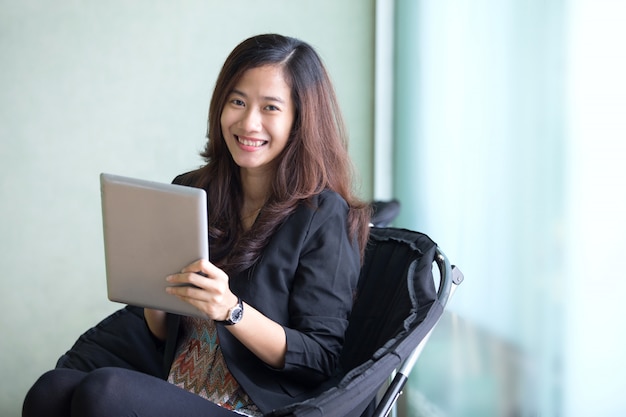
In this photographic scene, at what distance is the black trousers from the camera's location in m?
1.32

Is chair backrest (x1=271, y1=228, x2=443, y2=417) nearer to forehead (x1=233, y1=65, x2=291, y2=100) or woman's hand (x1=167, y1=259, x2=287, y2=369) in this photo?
woman's hand (x1=167, y1=259, x2=287, y2=369)

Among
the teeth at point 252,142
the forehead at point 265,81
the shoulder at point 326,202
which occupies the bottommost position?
the shoulder at point 326,202

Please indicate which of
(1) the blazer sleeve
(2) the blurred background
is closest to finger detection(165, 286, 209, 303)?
(1) the blazer sleeve

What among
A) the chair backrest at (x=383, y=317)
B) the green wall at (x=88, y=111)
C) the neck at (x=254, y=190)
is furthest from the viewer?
Answer: the green wall at (x=88, y=111)

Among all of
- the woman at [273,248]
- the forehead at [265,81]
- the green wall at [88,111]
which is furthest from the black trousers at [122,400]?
the green wall at [88,111]

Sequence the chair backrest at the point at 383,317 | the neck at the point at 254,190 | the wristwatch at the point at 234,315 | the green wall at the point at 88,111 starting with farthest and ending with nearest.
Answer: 1. the green wall at the point at 88,111
2. the neck at the point at 254,190
3. the wristwatch at the point at 234,315
4. the chair backrest at the point at 383,317

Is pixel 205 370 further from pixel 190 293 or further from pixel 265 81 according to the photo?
pixel 265 81

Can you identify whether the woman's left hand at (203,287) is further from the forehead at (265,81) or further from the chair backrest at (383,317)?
the forehead at (265,81)

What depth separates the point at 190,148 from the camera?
2.88m

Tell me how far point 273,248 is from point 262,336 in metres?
0.21

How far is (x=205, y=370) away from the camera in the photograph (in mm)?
1590

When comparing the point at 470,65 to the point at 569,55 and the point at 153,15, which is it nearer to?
the point at 569,55

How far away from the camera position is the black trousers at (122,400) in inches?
51.8

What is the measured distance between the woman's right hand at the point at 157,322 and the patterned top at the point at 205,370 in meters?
0.09
